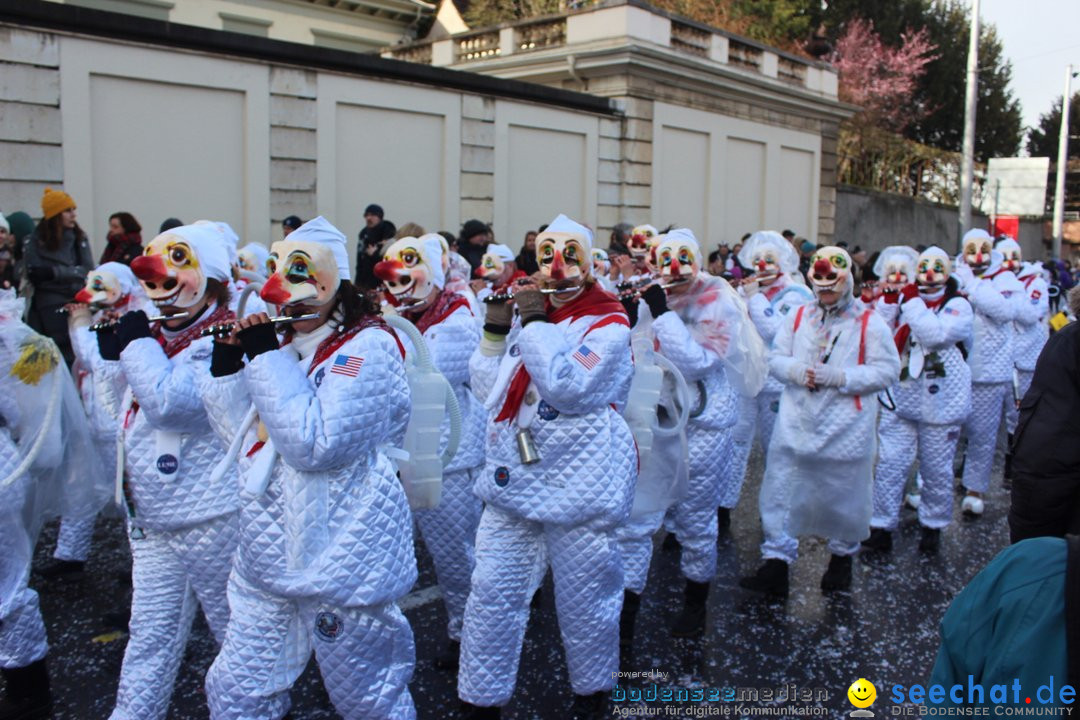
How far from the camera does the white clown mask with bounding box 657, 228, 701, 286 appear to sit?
5.26 metres

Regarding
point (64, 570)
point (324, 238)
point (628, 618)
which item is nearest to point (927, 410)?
point (628, 618)

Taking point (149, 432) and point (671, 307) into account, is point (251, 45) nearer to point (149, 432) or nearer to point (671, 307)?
point (671, 307)

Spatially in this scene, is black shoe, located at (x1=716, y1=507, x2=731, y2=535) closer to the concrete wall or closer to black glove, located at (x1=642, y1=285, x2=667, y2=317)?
black glove, located at (x1=642, y1=285, x2=667, y2=317)

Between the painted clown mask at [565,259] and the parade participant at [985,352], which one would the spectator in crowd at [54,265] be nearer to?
the painted clown mask at [565,259]

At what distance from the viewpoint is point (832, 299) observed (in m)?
5.42

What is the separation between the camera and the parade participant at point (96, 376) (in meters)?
5.04

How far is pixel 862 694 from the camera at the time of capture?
4.15m

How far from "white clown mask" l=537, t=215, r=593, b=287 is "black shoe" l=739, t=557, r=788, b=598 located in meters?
2.24

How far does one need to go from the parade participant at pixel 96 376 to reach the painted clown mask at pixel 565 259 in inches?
87.8

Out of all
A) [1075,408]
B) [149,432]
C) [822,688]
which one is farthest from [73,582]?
[1075,408]

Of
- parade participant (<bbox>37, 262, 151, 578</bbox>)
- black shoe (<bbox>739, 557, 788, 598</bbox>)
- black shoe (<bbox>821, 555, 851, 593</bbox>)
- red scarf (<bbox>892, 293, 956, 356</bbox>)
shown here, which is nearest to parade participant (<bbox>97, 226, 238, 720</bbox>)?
parade participant (<bbox>37, 262, 151, 578</bbox>)

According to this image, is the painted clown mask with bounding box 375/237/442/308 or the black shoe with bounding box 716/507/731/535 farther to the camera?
the black shoe with bounding box 716/507/731/535

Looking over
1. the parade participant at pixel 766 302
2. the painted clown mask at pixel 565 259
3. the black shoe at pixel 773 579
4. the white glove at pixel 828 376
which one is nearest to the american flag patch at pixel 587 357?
the painted clown mask at pixel 565 259

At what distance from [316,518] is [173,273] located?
1.28 m
